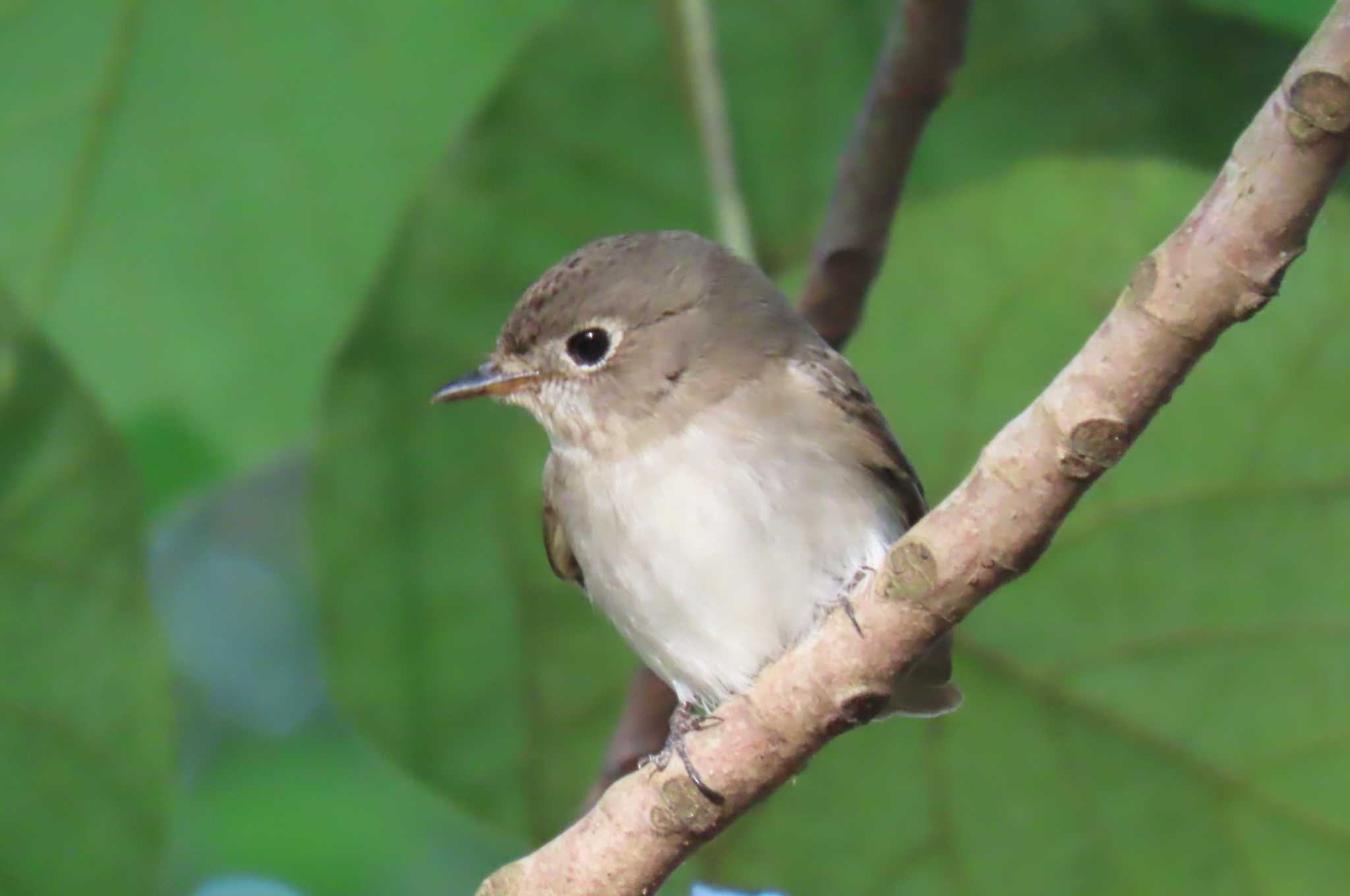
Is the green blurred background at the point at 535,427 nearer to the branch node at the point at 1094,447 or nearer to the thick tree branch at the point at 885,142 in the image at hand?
the thick tree branch at the point at 885,142

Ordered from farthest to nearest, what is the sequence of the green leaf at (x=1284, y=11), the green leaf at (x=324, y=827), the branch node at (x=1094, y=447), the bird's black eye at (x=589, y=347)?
the green leaf at (x=324, y=827), the bird's black eye at (x=589, y=347), the green leaf at (x=1284, y=11), the branch node at (x=1094, y=447)

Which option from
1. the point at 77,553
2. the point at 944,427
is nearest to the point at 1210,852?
the point at 944,427

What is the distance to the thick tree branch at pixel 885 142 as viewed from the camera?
2309mm

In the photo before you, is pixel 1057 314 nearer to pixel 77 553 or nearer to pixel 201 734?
pixel 77 553

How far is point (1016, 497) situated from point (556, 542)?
1374mm

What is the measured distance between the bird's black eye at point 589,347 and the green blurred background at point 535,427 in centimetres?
19


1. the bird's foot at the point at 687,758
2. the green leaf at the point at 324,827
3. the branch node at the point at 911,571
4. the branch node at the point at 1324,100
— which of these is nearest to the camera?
the branch node at the point at 1324,100

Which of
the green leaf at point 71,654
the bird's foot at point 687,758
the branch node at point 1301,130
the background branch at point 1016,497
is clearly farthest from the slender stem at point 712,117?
the branch node at point 1301,130

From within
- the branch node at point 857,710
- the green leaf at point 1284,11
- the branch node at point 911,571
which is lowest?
the branch node at point 857,710

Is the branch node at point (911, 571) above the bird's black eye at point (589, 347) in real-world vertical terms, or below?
above

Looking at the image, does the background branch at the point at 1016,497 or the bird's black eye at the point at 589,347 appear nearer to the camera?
the background branch at the point at 1016,497

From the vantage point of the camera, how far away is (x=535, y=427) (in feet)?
9.71

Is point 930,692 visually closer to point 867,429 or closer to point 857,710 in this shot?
point 867,429

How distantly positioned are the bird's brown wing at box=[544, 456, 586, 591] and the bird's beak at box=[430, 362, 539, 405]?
18cm
